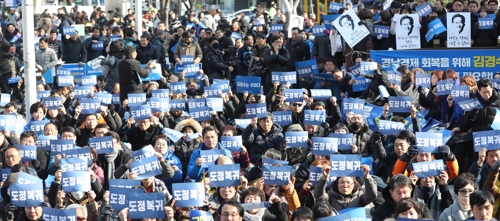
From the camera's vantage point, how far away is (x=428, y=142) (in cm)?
1023

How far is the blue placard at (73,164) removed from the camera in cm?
1020

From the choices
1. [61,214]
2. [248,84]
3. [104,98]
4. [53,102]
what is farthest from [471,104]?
[53,102]

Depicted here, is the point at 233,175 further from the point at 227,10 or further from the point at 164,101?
the point at 227,10

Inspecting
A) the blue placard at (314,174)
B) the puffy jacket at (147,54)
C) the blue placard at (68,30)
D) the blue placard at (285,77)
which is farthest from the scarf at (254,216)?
the blue placard at (68,30)

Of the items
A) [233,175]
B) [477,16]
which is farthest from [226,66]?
[233,175]

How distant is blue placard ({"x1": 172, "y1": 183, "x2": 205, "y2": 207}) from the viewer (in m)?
9.25

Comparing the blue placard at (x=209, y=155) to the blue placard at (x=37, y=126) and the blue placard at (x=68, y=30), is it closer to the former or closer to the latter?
the blue placard at (x=37, y=126)

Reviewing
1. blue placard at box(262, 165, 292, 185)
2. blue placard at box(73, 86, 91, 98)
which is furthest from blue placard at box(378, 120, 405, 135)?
blue placard at box(73, 86, 91, 98)

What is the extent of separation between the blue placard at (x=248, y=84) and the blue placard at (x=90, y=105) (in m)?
2.94

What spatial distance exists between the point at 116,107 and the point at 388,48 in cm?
456

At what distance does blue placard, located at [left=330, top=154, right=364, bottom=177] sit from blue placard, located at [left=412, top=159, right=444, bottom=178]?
0.52 metres

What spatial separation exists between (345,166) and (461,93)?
3.40 m

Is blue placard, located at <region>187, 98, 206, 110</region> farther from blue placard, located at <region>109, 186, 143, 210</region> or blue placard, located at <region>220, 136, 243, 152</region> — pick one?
blue placard, located at <region>109, 186, 143, 210</region>

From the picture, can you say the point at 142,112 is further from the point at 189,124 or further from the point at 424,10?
the point at 424,10
